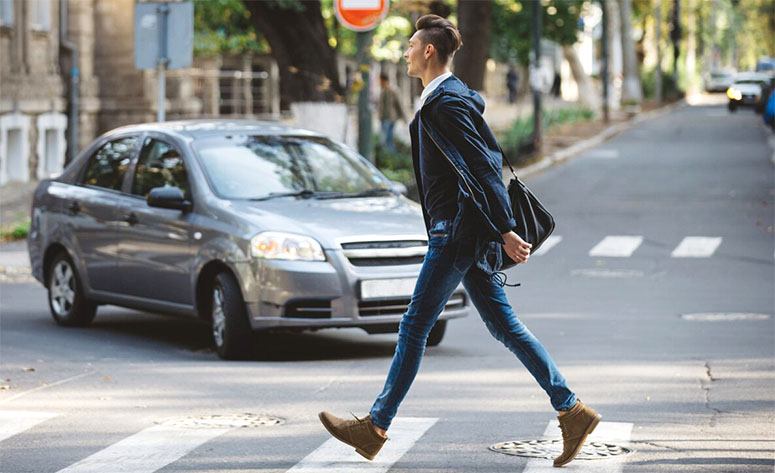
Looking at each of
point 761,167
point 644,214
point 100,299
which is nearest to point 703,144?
point 761,167

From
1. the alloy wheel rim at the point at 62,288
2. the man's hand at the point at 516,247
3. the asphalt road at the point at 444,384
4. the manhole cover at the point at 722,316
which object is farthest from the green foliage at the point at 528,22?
the man's hand at the point at 516,247

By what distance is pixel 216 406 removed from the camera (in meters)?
9.25

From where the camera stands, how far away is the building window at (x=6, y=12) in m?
28.1

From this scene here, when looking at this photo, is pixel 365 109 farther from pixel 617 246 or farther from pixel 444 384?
pixel 444 384

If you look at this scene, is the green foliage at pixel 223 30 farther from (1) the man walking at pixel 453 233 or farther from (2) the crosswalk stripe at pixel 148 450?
(1) the man walking at pixel 453 233

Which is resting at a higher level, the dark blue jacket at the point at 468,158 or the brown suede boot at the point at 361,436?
the dark blue jacket at the point at 468,158

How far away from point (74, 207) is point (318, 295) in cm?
293

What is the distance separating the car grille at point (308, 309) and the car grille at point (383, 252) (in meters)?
0.33

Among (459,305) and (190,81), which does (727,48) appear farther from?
(459,305)

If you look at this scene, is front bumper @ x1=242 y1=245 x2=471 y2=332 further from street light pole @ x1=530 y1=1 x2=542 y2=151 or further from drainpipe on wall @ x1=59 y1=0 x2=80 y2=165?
street light pole @ x1=530 y1=1 x2=542 y2=151

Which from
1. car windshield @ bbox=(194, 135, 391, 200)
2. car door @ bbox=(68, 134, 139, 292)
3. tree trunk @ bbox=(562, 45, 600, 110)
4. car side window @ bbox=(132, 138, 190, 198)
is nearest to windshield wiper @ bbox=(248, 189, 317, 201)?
car windshield @ bbox=(194, 135, 391, 200)

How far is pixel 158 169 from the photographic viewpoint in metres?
12.7

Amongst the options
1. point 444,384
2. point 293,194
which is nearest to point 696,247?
point 293,194

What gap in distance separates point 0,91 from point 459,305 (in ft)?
57.3
